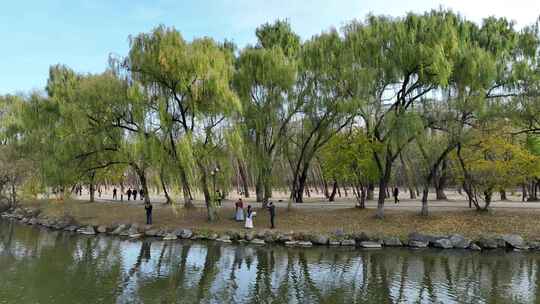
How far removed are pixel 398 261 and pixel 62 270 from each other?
13101 mm

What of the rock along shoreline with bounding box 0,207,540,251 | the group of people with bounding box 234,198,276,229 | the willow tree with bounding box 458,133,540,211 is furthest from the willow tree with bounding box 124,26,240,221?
the willow tree with bounding box 458,133,540,211

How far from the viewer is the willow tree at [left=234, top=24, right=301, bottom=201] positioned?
1077 inches

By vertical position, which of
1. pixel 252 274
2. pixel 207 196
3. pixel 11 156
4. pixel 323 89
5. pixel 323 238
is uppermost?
pixel 323 89

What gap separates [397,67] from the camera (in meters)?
24.7

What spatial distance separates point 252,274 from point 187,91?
11.6 meters

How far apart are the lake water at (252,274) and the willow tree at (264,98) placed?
732 centimetres

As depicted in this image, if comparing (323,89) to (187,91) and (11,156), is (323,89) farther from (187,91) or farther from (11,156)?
(11,156)

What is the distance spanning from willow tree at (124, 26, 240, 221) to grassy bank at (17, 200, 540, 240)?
3274 millimetres

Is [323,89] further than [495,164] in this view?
Yes

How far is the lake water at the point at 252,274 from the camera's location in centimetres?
1364

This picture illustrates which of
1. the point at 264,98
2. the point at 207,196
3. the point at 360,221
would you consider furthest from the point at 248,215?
the point at 264,98

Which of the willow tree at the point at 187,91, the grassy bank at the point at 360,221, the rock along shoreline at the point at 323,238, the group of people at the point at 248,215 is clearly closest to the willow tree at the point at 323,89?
the willow tree at the point at 187,91

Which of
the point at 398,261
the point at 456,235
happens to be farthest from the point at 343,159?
the point at 398,261

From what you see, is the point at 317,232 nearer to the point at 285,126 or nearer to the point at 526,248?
the point at 285,126
